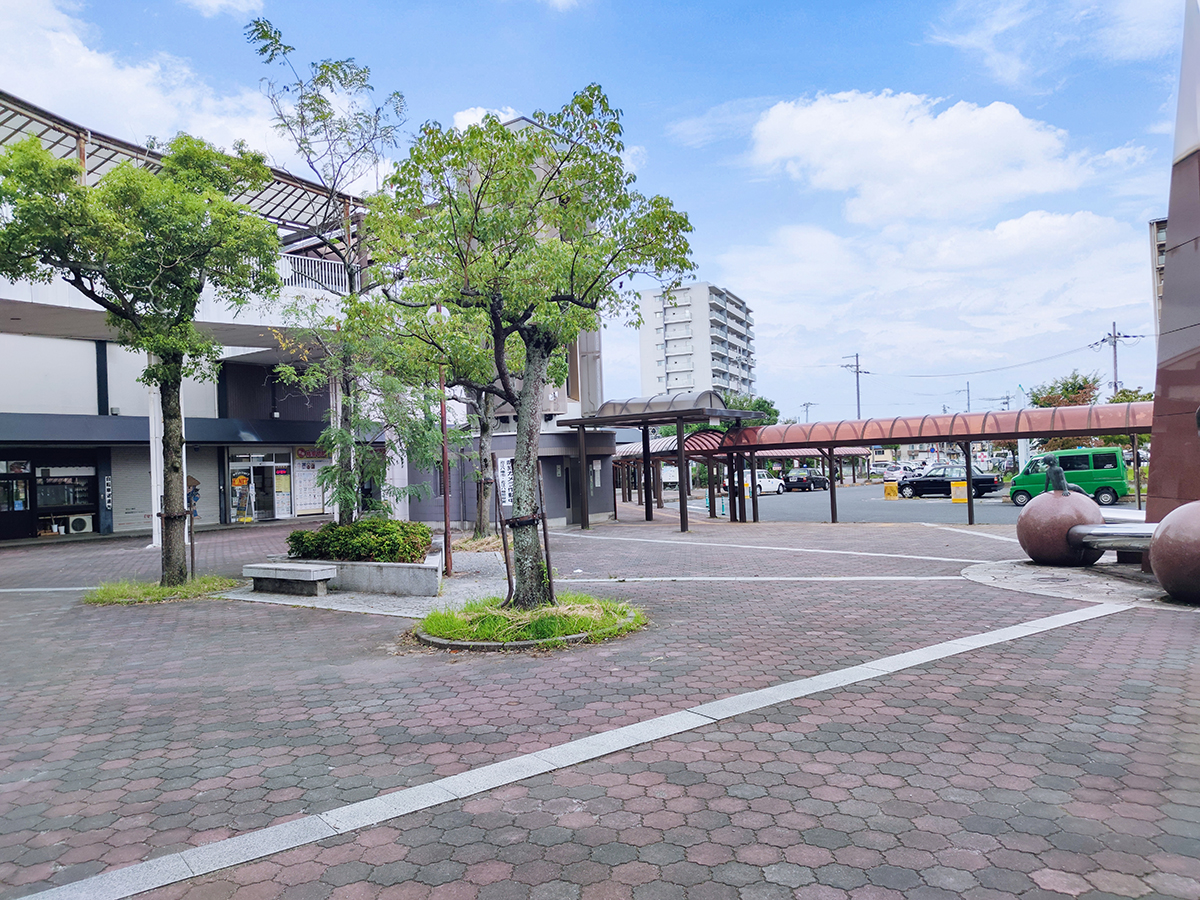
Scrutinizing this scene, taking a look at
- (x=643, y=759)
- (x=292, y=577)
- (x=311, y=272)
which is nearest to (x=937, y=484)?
(x=311, y=272)

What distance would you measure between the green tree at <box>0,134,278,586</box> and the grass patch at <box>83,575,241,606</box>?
306mm

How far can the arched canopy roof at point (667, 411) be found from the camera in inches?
875

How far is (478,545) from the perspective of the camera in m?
17.6

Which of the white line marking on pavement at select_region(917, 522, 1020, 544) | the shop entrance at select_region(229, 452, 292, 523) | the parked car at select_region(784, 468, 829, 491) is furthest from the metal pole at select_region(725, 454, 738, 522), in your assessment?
the parked car at select_region(784, 468, 829, 491)

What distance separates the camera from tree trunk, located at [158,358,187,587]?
11.9 metres

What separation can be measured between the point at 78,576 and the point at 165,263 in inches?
270

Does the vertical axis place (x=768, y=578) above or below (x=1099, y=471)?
below

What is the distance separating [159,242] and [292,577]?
5.16m

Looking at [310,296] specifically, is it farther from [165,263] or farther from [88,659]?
[88,659]

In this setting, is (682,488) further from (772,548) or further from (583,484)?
(772,548)

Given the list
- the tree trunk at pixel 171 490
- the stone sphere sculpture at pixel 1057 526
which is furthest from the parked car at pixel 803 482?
the tree trunk at pixel 171 490

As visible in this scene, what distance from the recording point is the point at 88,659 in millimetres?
7746

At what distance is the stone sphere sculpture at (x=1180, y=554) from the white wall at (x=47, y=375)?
27.0 meters

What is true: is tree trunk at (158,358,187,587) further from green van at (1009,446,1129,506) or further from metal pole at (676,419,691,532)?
green van at (1009,446,1129,506)
